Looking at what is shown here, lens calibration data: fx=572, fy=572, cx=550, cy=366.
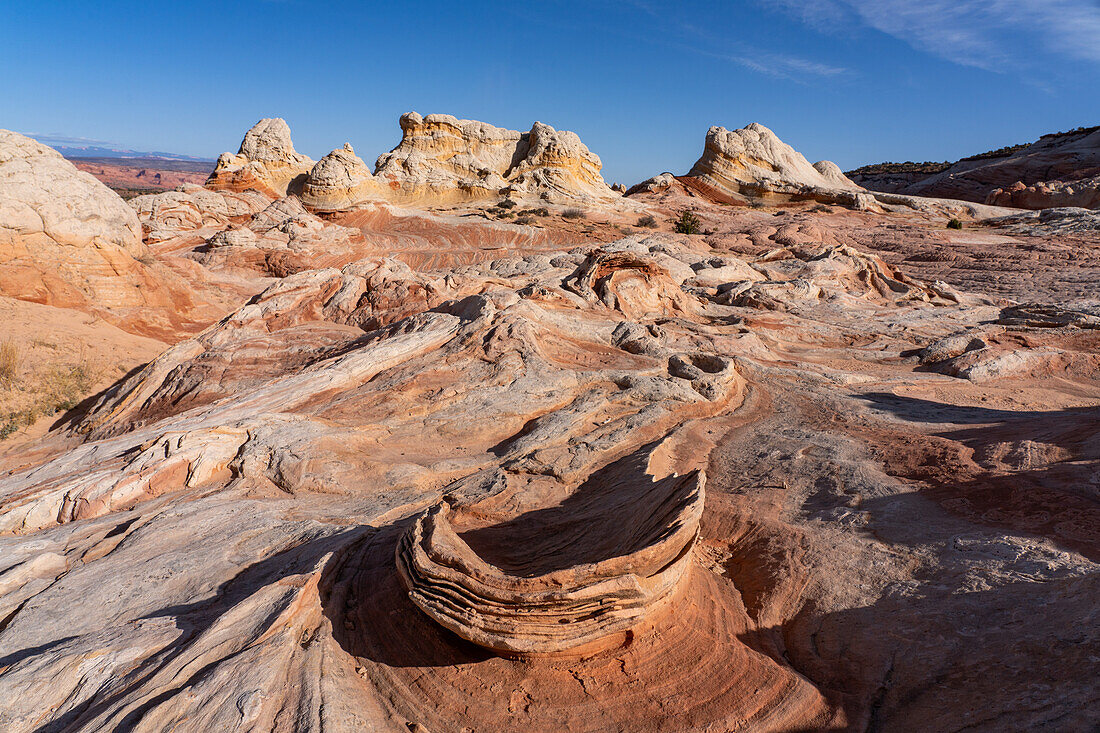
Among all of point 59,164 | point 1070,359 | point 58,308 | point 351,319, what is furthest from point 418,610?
point 59,164

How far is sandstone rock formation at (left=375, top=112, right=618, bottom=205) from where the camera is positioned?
31.2 meters

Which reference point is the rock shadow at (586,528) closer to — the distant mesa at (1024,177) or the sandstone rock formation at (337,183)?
the sandstone rock formation at (337,183)

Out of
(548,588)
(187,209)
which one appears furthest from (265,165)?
(548,588)

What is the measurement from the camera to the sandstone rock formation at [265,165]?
3011cm

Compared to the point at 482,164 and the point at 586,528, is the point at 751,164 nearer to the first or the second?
the point at 482,164

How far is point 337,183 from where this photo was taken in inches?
1125

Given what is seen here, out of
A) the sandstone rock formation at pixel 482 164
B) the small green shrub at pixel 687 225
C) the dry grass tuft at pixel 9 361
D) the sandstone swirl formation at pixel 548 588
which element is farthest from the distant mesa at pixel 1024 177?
the dry grass tuft at pixel 9 361

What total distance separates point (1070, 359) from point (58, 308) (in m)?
19.7

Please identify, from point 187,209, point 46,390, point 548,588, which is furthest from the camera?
point 187,209

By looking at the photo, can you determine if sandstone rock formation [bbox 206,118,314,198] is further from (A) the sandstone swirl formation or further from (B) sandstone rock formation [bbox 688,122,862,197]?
(A) the sandstone swirl formation

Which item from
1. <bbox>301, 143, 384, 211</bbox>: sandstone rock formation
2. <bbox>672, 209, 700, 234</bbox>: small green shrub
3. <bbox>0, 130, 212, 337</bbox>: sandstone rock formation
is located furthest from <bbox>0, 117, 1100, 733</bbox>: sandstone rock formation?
<bbox>301, 143, 384, 211</bbox>: sandstone rock formation

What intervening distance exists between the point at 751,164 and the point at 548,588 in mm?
38086

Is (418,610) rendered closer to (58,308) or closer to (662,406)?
(662,406)

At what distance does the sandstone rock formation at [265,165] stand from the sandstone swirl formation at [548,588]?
31888mm
